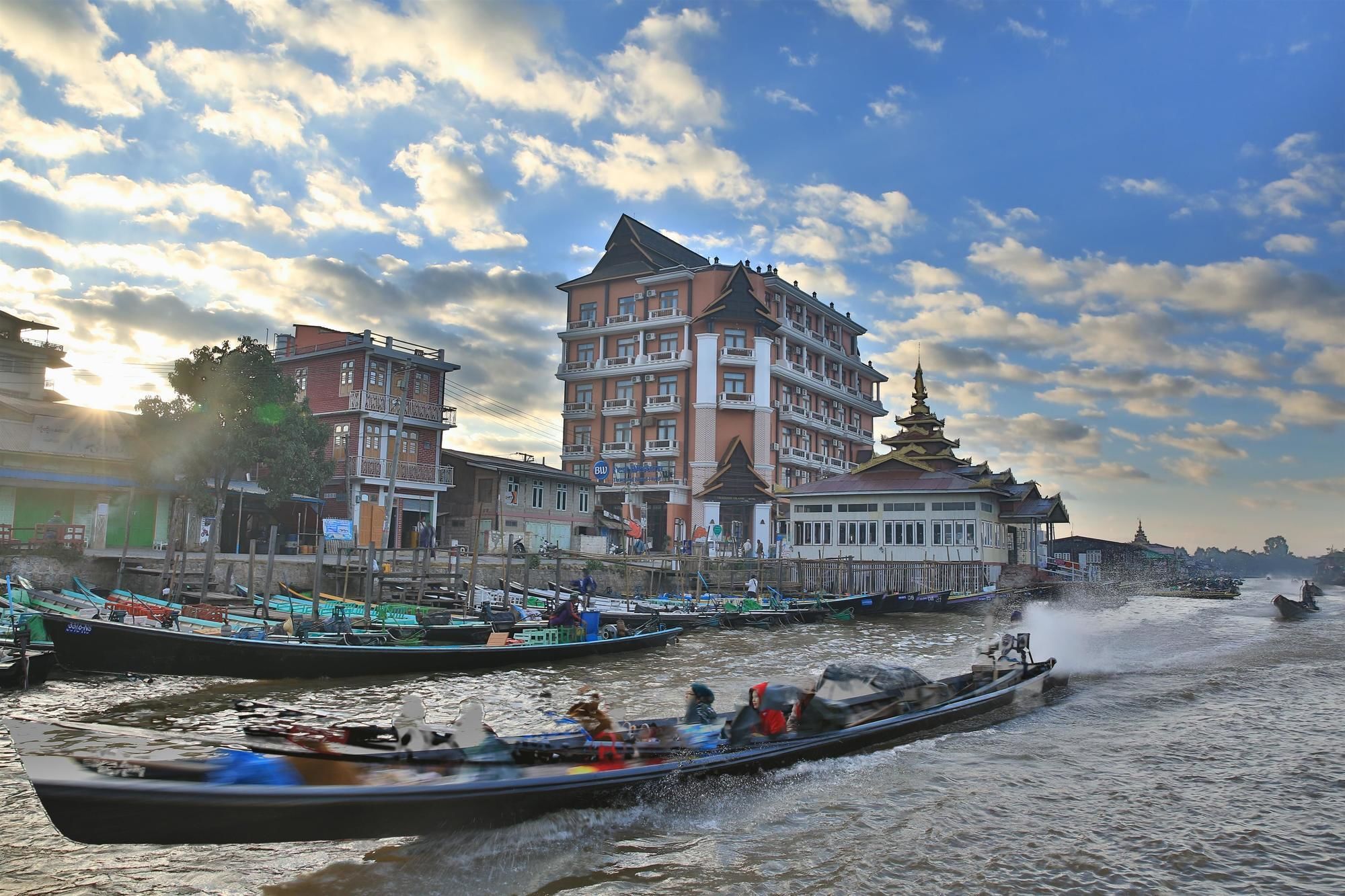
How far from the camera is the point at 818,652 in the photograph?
24.9 m

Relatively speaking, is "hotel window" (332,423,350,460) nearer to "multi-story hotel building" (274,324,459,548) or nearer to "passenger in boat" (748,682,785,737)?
"multi-story hotel building" (274,324,459,548)

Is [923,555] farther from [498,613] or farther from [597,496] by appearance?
[498,613]

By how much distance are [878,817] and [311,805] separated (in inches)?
244

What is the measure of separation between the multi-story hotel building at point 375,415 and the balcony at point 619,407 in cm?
1311

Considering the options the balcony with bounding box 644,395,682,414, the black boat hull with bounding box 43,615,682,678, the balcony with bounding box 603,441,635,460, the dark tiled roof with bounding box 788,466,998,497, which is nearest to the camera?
the black boat hull with bounding box 43,615,682,678

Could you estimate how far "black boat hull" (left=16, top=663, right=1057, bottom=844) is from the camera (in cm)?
699

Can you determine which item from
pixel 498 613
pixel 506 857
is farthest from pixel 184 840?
pixel 498 613

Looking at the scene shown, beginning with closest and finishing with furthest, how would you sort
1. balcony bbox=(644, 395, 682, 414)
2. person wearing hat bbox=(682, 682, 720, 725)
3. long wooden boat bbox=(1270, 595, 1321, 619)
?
1. person wearing hat bbox=(682, 682, 720, 725)
2. long wooden boat bbox=(1270, 595, 1321, 619)
3. balcony bbox=(644, 395, 682, 414)


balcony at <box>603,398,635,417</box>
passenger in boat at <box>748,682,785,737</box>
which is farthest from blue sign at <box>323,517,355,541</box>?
balcony at <box>603,398,635,417</box>

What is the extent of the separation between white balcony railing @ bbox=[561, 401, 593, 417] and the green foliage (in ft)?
80.7

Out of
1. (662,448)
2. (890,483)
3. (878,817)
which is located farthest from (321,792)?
(662,448)

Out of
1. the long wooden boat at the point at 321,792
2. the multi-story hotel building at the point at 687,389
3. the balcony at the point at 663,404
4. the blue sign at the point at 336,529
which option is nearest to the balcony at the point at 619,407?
the multi-story hotel building at the point at 687,389

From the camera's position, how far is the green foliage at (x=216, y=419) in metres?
31.7

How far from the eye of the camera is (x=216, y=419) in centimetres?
3164
